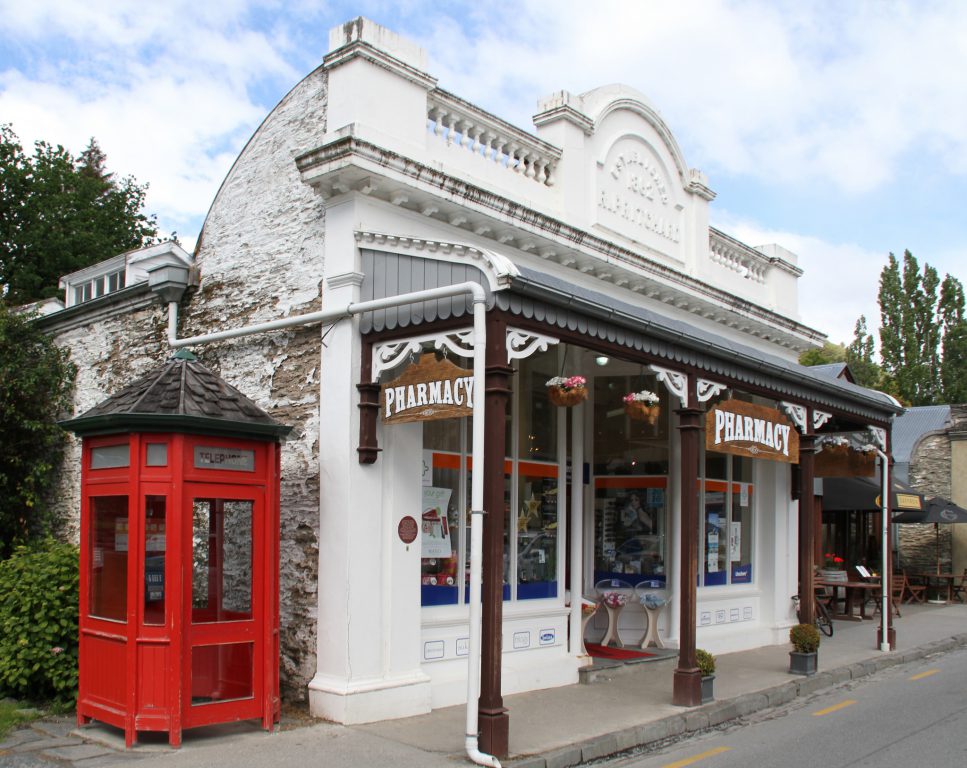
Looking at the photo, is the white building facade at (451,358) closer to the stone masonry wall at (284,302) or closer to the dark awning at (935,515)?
the stone masonry wall at (284,302)

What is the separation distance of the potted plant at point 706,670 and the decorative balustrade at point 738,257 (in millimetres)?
6919

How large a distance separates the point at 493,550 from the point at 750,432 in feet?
15.9

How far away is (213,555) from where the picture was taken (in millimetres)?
8797

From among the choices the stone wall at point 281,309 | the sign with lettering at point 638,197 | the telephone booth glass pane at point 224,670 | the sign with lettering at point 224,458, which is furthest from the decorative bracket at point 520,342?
the sign with lettering at point 638,197

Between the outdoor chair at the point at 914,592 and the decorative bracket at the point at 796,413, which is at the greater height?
the decorative bracket at the point at 796,413

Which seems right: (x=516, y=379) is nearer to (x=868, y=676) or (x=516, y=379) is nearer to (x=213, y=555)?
(x=213, y=555)

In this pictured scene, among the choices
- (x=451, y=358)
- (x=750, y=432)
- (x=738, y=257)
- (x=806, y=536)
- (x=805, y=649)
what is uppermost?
(x=738, y=257)

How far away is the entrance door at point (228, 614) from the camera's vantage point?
7594 millimetres

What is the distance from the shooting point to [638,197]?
512 inches

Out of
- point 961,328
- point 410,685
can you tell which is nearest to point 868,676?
point 410,685

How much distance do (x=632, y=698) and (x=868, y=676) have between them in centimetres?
Result: 425

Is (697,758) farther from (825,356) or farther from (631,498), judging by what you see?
(825,356)

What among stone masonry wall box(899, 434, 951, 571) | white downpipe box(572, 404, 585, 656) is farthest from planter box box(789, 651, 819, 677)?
stone masonry wall box(899, 434, 951, 571)

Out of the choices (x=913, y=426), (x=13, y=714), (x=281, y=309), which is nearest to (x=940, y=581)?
(x=913, y=426)
